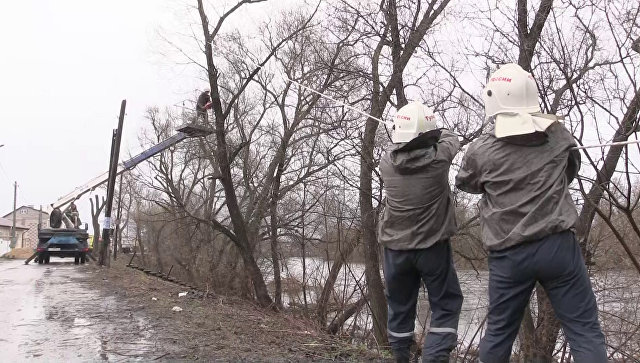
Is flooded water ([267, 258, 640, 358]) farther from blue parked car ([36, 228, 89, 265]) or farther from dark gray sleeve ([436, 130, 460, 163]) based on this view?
blue parked car ([36, 228, 89, 265])

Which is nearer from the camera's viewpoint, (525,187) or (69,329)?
(525,187)

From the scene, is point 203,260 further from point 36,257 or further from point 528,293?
point 528,293

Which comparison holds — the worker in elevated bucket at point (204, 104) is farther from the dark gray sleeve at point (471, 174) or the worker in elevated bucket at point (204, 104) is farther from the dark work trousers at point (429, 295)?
the dark gray sleeve at point (471, 174)

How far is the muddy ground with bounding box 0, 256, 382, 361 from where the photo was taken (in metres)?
5.28

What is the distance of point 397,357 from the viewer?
13.8 feet

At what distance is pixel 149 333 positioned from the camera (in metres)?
6.24

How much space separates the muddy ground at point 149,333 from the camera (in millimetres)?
5277

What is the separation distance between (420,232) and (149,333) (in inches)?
146

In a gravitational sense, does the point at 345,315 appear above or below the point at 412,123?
below

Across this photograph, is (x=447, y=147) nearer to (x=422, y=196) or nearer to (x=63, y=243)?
(x=422, y=196)

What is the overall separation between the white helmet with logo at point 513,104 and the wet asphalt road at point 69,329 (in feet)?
12.2

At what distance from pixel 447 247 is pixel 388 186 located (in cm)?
64

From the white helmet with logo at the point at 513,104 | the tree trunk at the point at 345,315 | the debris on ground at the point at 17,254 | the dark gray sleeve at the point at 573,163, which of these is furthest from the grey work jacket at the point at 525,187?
the debris on ground at the point at 17,254

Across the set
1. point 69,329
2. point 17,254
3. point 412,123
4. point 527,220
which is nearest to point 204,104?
point 69,329
